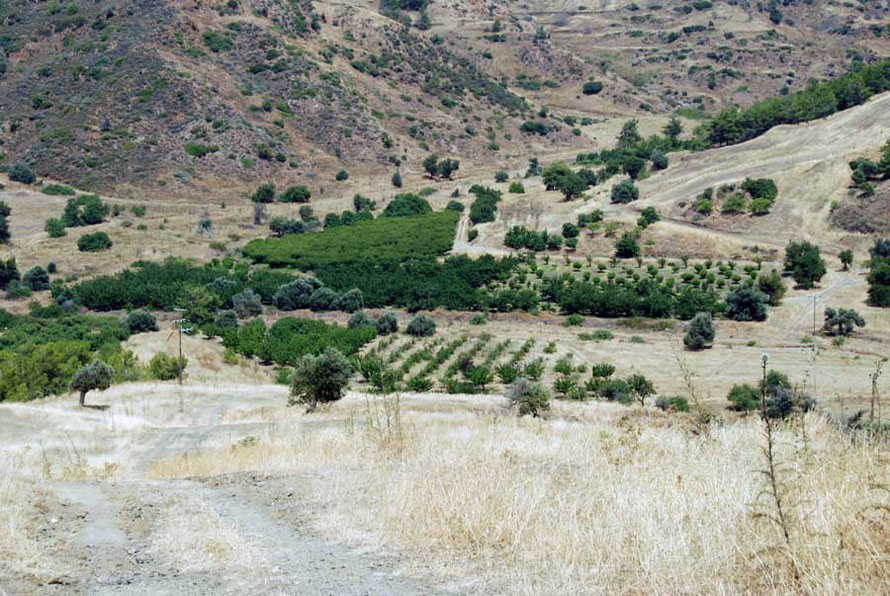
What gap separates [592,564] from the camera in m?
5.79

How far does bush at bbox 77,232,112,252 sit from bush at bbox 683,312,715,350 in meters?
46.3

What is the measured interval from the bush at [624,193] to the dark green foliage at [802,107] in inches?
725

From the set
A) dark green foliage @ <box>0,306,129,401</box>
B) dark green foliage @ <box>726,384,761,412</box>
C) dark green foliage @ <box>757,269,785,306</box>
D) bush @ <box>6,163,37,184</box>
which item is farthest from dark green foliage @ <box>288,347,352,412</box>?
bush @ <box>6,163,37,184</box>

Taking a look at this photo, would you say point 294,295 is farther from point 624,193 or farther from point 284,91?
point 284,91

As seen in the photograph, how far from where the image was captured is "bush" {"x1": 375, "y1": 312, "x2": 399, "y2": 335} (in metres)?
53.6

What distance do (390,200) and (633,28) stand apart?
10599 centimetres

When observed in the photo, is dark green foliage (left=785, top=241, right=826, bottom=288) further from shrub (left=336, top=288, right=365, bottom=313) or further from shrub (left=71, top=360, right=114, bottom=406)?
shrub (left=71, top=360, right=114, bottom=406)

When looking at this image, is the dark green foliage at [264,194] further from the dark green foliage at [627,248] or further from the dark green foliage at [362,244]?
the dark green foliage at [627,248]

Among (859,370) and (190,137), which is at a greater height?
(190,137)

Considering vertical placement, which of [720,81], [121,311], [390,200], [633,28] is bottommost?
[121,311]

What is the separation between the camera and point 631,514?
6.45 meters

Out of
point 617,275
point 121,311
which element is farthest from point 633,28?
point 121,311

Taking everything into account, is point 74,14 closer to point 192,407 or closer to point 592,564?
point 192,407

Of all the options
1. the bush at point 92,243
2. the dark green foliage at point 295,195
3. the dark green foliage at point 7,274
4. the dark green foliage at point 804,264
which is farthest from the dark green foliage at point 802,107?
the dark green foliage at point 7,274
